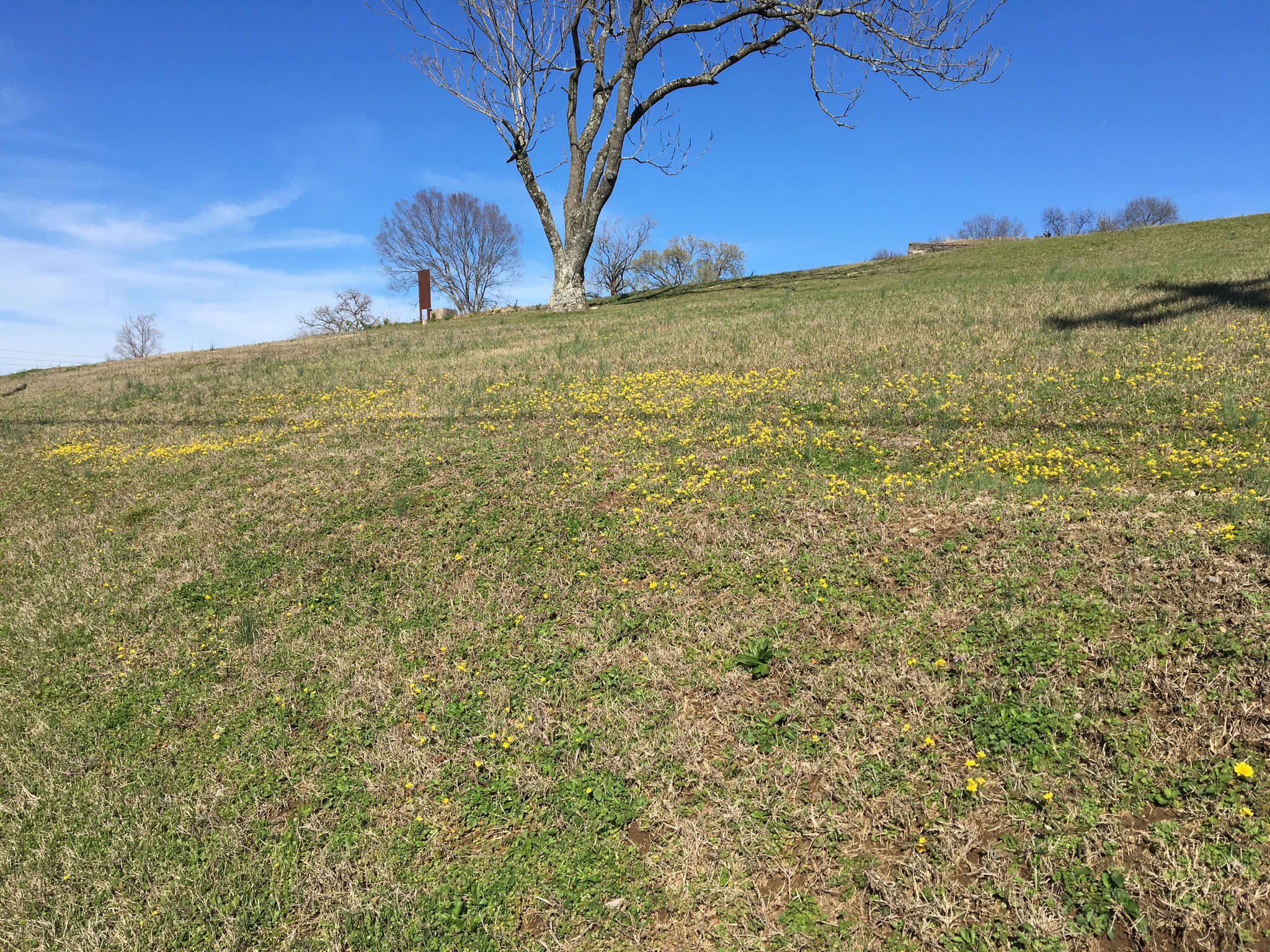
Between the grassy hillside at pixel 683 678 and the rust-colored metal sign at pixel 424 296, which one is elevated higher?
the rust-colored metal sign at pixel 424 296

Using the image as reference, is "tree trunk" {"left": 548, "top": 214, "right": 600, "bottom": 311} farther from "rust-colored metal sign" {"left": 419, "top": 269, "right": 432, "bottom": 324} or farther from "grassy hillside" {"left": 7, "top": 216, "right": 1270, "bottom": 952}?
"grassy hillside" {"left": 7, "top": 216, "right": 1270, "bottom": 952}

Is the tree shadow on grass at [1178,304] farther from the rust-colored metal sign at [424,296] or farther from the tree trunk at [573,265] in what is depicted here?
the rust-colored metal sign at [424,296]

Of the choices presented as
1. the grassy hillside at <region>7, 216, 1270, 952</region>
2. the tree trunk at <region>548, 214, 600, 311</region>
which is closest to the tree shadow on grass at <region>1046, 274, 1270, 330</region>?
the grassy hillside at <region>7, 216, 1270, 952</region>

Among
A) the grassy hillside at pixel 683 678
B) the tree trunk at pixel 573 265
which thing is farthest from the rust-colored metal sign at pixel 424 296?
the grassy hillside at pixel 683 678

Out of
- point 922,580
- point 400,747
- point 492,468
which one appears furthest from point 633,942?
point 492,468

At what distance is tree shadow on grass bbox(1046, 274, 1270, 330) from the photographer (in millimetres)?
11461

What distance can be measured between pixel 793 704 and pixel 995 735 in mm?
1186

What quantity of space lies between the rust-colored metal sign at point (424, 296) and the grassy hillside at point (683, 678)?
18368 millimetres

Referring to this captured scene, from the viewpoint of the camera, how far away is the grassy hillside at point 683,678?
338cm

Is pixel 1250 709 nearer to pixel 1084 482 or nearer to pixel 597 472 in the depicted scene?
pixel 1084 482

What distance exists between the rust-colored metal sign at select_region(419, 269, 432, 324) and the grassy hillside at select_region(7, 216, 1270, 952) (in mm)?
18368

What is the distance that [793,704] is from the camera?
441 centimetres

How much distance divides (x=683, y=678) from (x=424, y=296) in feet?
84.9

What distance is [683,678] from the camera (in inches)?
189
